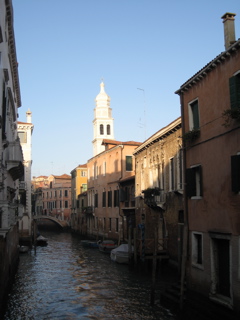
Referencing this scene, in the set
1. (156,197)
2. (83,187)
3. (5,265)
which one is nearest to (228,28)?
(5,265)

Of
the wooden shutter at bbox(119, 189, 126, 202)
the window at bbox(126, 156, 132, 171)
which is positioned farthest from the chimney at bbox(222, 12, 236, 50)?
the window at bbox(126, 156, 132, 171)

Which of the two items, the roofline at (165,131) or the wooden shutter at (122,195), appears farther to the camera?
the wooden shutter at (122,195)

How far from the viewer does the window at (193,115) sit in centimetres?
1189

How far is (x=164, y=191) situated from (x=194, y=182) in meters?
7.37

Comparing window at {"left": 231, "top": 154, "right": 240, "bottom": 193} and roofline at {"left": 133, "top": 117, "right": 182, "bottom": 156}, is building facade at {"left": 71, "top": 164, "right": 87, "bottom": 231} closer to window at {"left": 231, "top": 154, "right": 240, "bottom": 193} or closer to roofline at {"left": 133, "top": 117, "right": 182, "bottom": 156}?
roofline at {"left": 133, "top": 117, "right": 182, "bottom": 156}

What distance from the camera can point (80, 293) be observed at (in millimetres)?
15305

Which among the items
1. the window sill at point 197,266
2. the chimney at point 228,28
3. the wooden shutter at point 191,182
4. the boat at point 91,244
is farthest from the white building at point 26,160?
the chimney at point 228,28

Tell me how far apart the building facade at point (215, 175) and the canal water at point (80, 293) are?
2125 mm

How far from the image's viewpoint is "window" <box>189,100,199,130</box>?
11885 millimetres

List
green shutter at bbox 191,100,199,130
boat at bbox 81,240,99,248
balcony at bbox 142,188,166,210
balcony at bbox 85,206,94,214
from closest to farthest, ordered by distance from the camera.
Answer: green shutter at bbox 191,100,199,130 < balcony at bbox 142,188,166,210 < boat at bbox 81,240,99,248 < balcony at bbox 85,206,94,214

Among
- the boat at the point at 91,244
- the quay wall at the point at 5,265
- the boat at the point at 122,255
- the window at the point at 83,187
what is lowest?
the boat at the point at 91,244

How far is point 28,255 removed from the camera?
92.1ft

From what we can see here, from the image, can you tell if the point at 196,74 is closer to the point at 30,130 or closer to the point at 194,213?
the point at 194,213

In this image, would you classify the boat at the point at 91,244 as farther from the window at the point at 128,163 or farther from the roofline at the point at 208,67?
the roofline at the point at 208,67
